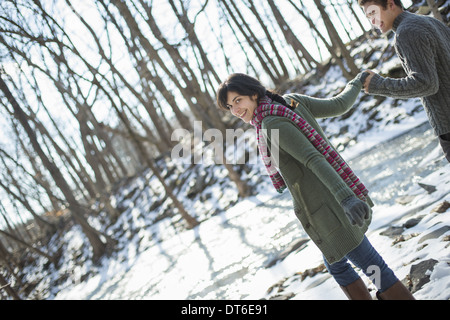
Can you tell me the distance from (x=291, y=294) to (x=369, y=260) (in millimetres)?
1859

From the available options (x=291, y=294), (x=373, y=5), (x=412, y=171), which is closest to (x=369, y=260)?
(x=373, y=5)

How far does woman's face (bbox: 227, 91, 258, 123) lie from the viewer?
2.34 meters

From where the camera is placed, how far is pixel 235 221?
947cm

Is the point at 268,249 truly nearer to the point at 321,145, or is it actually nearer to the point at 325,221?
the point at 325,221

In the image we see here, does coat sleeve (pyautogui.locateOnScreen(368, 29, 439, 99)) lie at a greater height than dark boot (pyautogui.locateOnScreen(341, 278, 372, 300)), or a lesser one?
greater

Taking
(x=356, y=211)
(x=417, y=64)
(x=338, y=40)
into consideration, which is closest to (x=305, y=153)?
(x=356, y=211)

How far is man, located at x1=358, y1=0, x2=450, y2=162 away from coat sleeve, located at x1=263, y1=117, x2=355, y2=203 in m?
0.72

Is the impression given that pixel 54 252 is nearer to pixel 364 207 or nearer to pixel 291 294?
pixel 291 294

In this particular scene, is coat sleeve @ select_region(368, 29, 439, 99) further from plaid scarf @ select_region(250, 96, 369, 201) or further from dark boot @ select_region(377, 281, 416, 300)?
dark boot @ select_region(377, 281, 416, 300)

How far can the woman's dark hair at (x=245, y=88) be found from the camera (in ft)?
7.66

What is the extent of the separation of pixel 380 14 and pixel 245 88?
0.94m

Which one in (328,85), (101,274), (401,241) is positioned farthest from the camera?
(328,85)

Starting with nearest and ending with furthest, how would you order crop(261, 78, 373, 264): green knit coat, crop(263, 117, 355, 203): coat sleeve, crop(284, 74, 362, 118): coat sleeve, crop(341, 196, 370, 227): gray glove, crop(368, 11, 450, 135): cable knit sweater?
1. crop(341, 196, 370, 227): gray glove
2. crop(263, 117, 355, 203): coat sleeve
3. crop(261, 78, 373, 264): green knit coat
4. crop(368, 11, 450, 135): cable knit sweater
5. crop(284, 74, 362, 118): coat sleeve

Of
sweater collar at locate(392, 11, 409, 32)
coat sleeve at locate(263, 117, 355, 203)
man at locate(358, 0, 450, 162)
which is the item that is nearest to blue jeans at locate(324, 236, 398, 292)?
coat sleeve at locate(263, 117, 355, 203)
